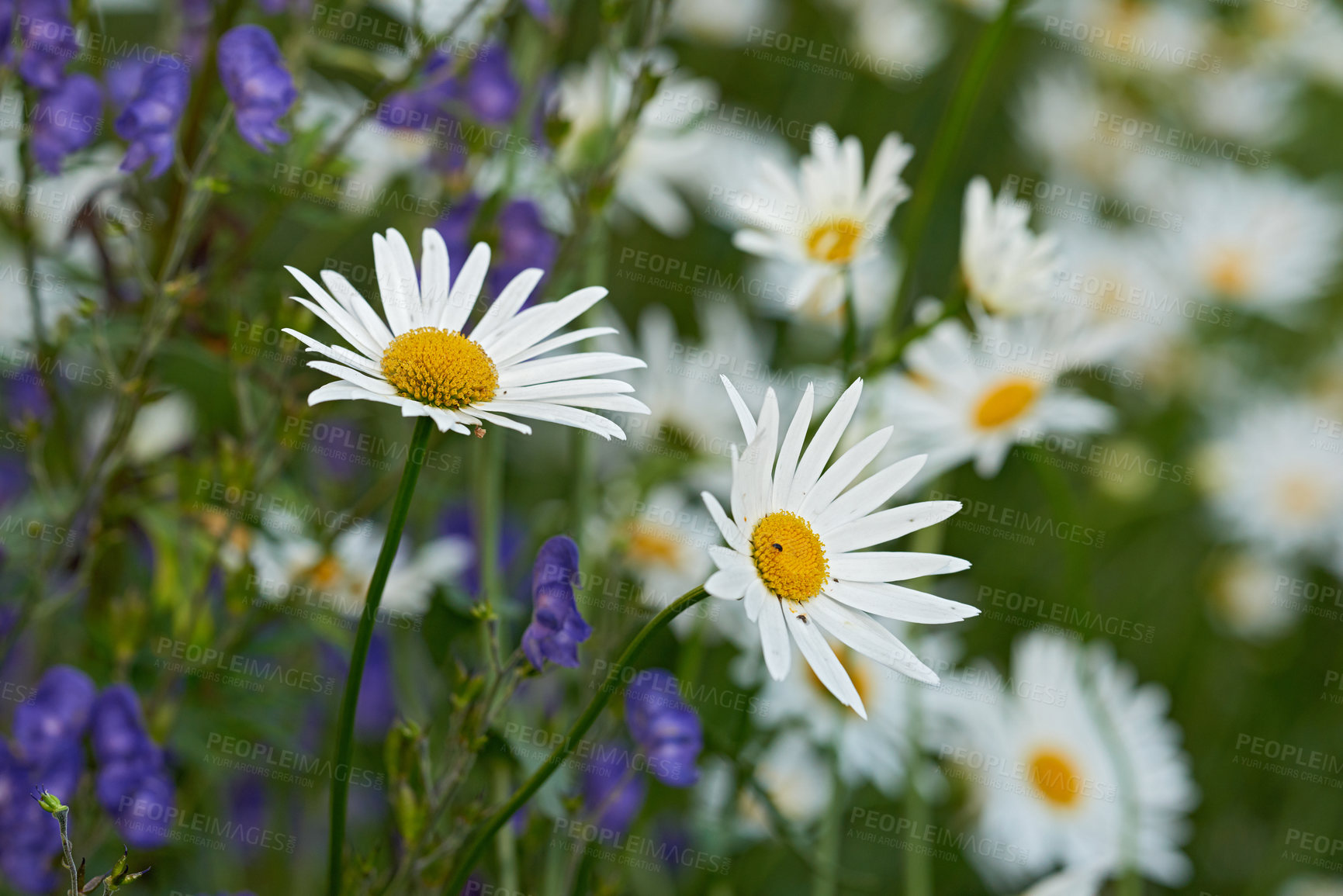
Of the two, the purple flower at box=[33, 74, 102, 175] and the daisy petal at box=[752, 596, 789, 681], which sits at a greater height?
the purple flower at box=[33, 74, 102, 175]

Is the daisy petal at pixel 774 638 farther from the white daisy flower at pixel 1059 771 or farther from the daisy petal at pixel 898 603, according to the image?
the white daisy flower at pixel 1059 771

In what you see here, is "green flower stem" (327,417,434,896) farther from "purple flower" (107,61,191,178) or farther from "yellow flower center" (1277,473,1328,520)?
"yellow flower center" (1277,473,1328,520)

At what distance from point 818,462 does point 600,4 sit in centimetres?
59

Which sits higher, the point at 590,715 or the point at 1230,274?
the point at 1230,274

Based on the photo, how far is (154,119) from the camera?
3.16 feet

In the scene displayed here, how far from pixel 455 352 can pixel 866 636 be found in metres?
0.36

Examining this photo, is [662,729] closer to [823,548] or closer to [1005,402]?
[823,548]

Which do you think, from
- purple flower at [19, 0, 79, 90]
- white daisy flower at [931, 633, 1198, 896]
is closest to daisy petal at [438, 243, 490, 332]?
purple flower at [19, 0, 79, 90]

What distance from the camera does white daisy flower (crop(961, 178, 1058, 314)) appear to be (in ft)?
3.74

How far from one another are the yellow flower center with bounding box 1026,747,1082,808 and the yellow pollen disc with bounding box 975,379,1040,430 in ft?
1.80

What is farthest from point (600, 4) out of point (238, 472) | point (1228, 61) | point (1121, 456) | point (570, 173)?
point (1228, 61)

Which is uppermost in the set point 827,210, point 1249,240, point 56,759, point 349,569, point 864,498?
point 1249,240

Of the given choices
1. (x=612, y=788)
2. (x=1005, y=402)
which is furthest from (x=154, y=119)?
(x=1005, y=402)

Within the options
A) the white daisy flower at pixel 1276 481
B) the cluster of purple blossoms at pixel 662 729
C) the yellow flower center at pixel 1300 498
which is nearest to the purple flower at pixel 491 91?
the cluster of purple blossoms at pixel 662 729
